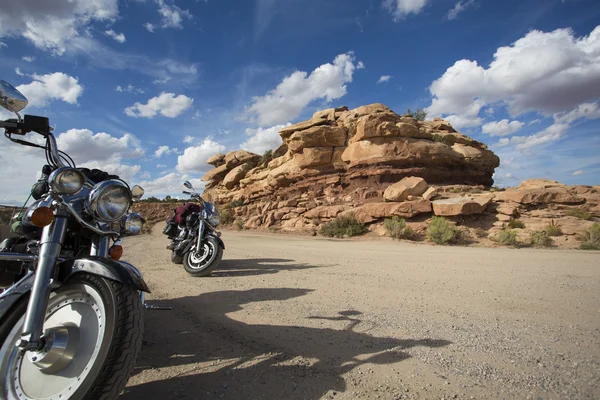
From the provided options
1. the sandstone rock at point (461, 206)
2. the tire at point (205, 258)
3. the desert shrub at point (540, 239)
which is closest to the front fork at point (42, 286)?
the tire at point (205, 258)

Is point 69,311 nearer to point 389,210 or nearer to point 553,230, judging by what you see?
point 553,230

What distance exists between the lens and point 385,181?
22.3 meters

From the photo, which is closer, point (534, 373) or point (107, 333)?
point (107, 333)

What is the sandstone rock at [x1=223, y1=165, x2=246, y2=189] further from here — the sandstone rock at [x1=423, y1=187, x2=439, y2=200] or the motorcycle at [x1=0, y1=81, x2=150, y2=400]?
the motorcycle at [x1=0, y1=81, x2=150, y2=400]

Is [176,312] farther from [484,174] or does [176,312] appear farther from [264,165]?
[264,165]

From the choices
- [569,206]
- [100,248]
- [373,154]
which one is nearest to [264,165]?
[373,154]

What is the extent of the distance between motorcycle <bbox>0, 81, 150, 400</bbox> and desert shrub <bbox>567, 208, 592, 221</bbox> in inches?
746

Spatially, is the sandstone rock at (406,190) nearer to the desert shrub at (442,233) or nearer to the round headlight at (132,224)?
the desert shrub at (442,233)

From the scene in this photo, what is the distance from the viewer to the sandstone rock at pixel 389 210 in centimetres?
1717

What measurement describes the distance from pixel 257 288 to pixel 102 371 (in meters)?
3.48

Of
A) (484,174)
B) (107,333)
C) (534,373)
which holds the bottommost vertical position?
(534,373)

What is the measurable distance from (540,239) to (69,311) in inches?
598

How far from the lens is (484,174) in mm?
24719

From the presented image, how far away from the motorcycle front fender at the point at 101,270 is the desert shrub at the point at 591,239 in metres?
14.9
